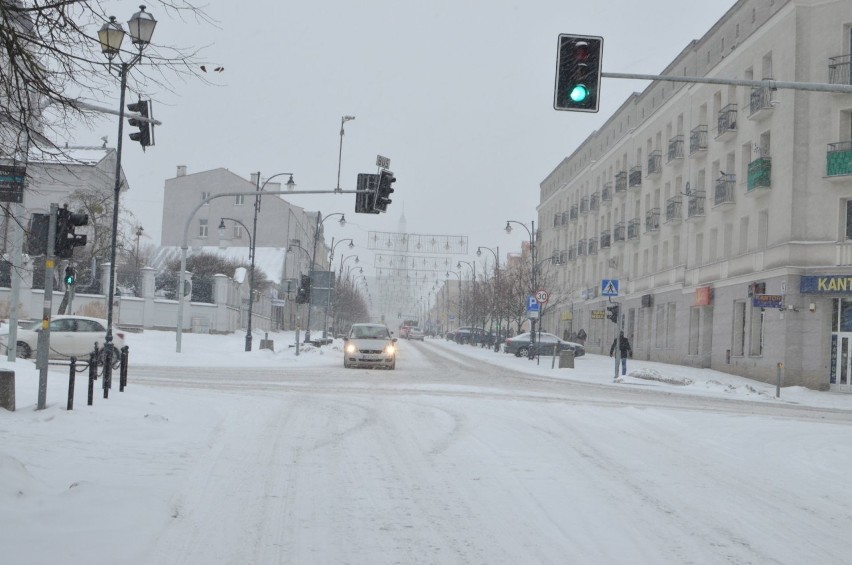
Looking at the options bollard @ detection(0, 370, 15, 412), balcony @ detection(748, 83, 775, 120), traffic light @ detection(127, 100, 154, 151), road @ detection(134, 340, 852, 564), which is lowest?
road @ detection(134, 340, 852, 564)

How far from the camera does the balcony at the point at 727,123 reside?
125 feet

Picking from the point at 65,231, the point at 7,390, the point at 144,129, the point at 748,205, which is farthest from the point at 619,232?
the point at 7,390

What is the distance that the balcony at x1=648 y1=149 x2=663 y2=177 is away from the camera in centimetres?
4959

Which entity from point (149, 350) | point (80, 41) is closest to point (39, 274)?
point (149, 350)

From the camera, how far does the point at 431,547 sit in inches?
239

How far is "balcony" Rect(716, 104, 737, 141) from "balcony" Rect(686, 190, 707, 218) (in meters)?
4.42

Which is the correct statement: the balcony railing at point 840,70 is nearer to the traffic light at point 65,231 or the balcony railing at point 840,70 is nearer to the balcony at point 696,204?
the balcony at point 696,204

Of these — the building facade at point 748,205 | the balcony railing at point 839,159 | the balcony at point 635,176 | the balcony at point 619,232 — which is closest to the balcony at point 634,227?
the building facade at point 748,205

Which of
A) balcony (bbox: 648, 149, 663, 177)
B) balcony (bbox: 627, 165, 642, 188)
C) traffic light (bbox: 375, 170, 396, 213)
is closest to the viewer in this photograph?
traffic light (bbox: 375, 170, 396, 213)

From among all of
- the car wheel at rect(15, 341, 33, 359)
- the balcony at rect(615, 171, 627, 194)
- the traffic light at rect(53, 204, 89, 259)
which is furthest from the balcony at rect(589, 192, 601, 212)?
the traffic light at rect(53, 204, 89, 259)

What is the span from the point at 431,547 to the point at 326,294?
147 ft

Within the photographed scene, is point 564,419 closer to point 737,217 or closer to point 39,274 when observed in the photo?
point 737,217

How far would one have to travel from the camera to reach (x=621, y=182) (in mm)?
57250

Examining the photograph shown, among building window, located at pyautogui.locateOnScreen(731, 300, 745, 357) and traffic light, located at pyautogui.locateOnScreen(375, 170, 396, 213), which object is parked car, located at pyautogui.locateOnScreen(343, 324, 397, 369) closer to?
traffic light, located at pyautogui.locateOnScreen(375, 170, 396, 213)
